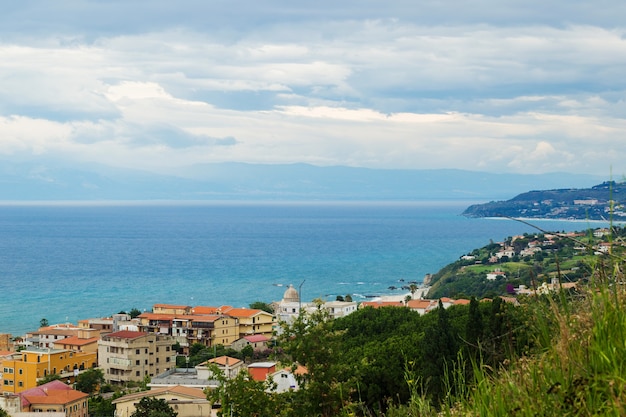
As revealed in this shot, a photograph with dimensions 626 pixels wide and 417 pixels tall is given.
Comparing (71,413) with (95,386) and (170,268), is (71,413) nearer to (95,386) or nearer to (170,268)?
(95,386)

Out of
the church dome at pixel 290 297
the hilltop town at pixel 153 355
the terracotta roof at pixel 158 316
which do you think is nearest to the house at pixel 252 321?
the hilltop town at pixel 153 355

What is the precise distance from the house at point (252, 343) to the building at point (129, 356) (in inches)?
173

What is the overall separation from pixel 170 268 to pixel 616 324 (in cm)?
7389

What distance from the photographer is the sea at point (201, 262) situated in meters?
54.2

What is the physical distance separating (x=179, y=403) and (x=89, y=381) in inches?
280

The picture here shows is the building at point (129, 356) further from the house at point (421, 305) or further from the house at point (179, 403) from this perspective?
the house at point (421, 305)

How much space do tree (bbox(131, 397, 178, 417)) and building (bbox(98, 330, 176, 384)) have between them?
992 cm

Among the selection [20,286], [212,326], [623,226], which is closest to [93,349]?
[212,326]

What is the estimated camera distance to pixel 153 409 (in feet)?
57.9

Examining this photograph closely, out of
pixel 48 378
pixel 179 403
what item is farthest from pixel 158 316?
pixel 179 403

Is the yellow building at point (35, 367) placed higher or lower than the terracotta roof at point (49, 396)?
lower

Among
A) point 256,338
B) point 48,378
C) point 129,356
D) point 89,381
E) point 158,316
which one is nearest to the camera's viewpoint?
point 89,381

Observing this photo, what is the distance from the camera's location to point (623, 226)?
408cm

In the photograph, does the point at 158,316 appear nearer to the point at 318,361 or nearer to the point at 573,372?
the point at 318,361
